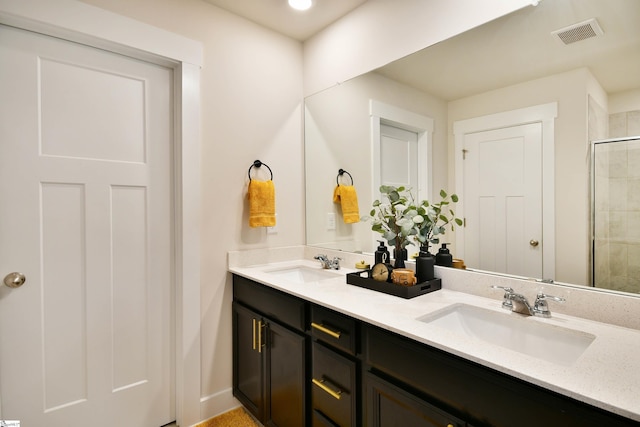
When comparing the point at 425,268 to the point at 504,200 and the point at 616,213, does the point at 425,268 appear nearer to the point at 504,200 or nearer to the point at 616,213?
the point at 504,200

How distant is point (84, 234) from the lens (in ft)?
5.41

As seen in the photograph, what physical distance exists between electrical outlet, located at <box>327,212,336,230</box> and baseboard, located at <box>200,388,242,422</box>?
3.90ft

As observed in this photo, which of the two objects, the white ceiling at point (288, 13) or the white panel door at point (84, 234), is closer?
the white panel door at point (84, 234)

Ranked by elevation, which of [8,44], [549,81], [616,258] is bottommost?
[616,258]

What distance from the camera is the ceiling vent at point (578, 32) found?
1.17 m

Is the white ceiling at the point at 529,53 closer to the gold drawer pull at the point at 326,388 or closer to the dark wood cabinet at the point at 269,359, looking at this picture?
the dark wood cabinet at the point at 269,359

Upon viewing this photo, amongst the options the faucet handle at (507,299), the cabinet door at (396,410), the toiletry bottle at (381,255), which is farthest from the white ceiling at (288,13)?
the cabinet door at (396,410)

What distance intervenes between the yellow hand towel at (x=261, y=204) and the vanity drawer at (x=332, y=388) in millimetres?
902

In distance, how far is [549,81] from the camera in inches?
50.0

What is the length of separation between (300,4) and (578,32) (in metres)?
1.39

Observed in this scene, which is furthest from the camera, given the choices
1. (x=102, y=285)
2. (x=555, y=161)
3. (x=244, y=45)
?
(x=244, y=45)

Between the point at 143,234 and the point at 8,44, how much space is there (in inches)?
40.2

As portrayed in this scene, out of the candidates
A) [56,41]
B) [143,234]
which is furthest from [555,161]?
[56,41]

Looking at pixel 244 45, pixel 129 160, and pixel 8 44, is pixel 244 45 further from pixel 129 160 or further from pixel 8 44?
pixel 8 44
